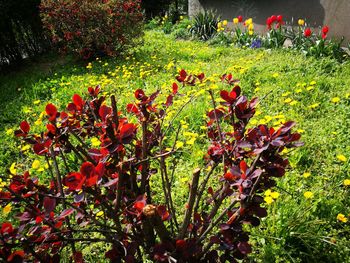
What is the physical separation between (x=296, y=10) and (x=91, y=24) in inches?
214

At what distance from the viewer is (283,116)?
2.80m

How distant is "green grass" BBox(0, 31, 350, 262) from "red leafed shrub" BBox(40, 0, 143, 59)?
480 mm

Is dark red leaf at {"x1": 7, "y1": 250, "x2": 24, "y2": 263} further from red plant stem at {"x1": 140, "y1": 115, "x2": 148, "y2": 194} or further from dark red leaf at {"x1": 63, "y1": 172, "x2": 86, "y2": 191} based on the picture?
red plant stem at {"x1": 140, "y1": 115, "x2": 148, "y2": 194}

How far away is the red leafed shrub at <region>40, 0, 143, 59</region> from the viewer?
22.9ft

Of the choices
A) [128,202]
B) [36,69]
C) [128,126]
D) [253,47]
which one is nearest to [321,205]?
[128,202]

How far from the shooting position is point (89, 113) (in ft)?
4.64

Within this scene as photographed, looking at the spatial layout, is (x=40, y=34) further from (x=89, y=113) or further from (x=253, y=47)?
(x=89, y=113)

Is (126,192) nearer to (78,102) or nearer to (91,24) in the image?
(78,102)

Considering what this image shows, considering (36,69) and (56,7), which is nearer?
(56,7)

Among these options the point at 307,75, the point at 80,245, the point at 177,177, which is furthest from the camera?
the point at 307,75

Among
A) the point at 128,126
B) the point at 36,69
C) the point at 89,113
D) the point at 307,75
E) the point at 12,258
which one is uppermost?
the point at 128,126

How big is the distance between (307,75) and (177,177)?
292cm

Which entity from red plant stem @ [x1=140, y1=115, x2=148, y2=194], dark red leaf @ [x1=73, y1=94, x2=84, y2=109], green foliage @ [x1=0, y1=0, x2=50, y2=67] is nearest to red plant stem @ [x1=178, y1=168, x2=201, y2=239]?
red plant stem @ [x1=140, y1=115, x2=148, y2=194]

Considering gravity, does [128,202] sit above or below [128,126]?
below
